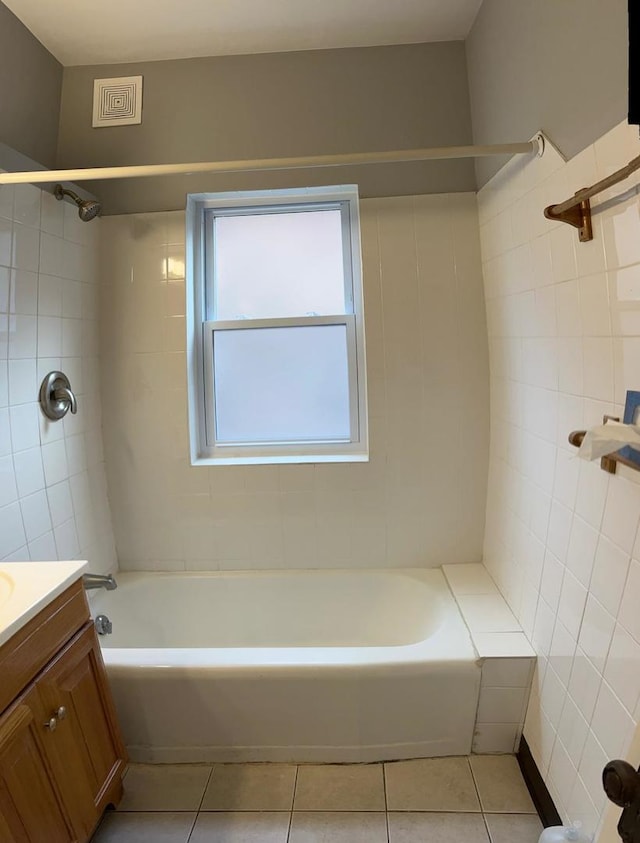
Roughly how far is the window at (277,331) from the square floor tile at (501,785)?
1.15 metres

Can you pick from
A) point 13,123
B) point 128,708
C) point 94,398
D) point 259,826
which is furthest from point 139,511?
point 13,123

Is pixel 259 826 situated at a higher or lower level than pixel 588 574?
lower

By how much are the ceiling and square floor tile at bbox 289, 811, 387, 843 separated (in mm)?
2537

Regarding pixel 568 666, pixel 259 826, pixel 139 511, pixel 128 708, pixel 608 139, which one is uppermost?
pixel 608 139

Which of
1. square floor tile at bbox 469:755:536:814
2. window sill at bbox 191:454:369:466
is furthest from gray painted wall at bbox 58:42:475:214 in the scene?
square floor tile at bbox 469:755:536:814

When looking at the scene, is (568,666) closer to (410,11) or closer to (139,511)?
(139,511)

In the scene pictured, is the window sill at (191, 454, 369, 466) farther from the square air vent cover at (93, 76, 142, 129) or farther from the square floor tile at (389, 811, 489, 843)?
the square air vent cover at (93, 76, 142, 129)

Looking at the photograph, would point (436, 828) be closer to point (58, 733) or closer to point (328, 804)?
point (328, 804)

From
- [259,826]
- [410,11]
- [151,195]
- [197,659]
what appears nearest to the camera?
[259,826]

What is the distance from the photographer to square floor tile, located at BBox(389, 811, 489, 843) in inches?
54.0

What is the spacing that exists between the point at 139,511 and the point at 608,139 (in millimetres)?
2021

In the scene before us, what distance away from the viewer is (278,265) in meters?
2.27

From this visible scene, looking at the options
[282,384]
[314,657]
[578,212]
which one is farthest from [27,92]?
[314,657]

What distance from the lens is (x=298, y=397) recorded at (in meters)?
2.28
